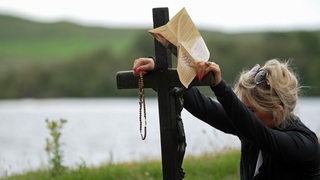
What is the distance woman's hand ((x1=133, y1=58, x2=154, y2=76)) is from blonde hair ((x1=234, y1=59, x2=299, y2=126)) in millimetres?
591

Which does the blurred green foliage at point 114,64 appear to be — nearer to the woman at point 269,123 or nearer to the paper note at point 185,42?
the woman at point 269,123

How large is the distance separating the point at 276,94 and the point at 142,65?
797 millimetres

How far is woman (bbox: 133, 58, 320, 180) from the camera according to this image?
14.6 ft

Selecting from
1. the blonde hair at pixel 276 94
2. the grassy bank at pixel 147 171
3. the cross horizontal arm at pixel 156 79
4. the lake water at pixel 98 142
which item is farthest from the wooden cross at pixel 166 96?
the lake water at pixel 98 142

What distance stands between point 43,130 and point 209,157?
883 cm

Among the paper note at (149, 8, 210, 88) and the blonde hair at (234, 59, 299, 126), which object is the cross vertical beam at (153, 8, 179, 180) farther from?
the blonde hair at (234, 59, 299, 126)

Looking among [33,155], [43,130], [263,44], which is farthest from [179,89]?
[263,44]

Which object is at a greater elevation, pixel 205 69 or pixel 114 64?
pixel 205 69

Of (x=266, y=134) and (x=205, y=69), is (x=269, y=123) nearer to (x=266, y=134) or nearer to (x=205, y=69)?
(x=266, y=134)

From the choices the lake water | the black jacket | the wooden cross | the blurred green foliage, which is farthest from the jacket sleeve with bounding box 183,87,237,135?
the blurred green foliage

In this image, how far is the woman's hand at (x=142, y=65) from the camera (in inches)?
179

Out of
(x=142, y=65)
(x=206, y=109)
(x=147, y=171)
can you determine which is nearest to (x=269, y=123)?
(x=206, y=109)

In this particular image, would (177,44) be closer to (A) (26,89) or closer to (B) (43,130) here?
(B) (43,130)

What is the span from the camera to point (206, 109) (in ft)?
16.2
